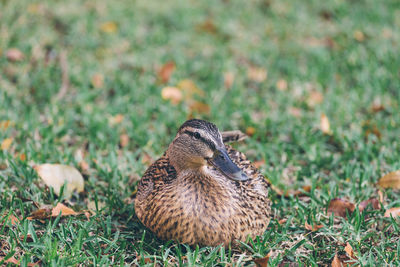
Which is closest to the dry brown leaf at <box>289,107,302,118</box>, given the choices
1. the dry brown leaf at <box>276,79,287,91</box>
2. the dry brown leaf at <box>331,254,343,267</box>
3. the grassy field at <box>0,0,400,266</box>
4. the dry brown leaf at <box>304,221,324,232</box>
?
the grassy field at <box>0,0,400,266</box>

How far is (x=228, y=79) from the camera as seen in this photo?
528 cm

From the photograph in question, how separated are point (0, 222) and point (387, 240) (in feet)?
7.71

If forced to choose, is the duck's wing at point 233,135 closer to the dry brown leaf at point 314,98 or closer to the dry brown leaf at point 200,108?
the dry brown leaf at point 200,108

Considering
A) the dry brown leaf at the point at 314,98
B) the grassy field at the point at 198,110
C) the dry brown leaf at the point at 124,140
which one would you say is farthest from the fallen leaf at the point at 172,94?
the dry brown leaf at the point at 314,98

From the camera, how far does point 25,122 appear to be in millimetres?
4227

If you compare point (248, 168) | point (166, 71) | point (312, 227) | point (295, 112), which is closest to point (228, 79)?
point (166, 71)

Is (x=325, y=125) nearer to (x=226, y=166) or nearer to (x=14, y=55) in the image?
(x=226, y=166)

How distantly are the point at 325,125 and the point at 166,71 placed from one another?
5.91ft

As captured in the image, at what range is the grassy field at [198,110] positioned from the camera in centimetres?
297

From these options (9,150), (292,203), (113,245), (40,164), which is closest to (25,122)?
(9,150)

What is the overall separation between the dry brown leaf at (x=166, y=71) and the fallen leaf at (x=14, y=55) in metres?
1.44

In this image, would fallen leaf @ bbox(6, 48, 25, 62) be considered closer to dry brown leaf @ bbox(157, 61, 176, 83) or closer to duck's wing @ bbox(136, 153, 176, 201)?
dry brown leaf @ bbox(157, 61, 176, 83)

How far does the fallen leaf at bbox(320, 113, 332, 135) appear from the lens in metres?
4.39

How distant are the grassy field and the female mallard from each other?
105mm
